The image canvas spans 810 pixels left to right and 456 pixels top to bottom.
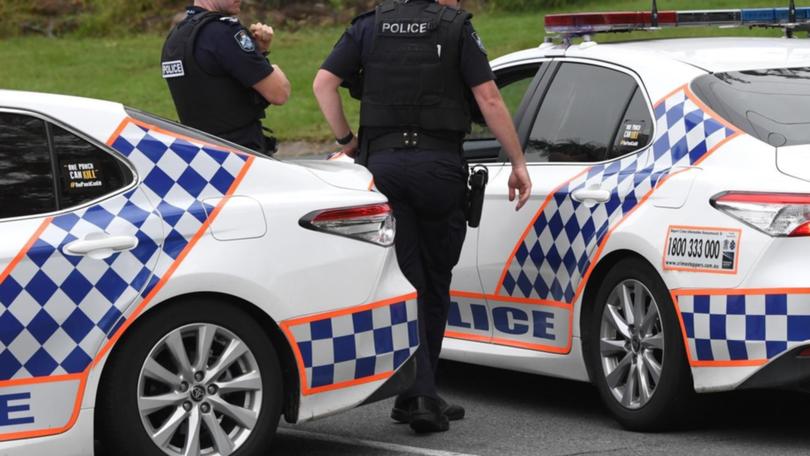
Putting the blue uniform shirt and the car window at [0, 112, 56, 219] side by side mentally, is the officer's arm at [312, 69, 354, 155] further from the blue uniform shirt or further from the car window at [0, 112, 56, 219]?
the car window at [0, 112, 56, 219]

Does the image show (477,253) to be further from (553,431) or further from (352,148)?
(553,431)

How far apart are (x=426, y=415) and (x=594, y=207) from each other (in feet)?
3.34

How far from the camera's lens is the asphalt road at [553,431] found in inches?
220

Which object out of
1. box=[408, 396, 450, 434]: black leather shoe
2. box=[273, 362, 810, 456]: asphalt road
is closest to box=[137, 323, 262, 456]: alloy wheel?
box=[273, 362, 810, 456]: asphalt road

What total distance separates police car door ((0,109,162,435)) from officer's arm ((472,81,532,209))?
5.13ft

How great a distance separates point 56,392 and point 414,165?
1.79 meters

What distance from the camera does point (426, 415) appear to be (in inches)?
231

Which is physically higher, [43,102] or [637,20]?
[43,102]

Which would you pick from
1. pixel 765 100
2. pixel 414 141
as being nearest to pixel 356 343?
pixel 414 141

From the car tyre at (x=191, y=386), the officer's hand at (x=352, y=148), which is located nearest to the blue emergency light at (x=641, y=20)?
the officer's hand at (x=352, y=148)

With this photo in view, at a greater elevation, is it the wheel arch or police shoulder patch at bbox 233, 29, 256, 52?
police shoulder patch at bbox 233, 29, 256, 52

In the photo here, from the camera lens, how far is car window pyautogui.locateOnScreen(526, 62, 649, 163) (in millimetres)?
6230

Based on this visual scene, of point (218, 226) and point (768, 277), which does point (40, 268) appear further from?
point (768, 277)

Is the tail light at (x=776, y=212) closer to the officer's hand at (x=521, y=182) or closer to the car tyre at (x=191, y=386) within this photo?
the officer's hand at (x=521, y=182)
